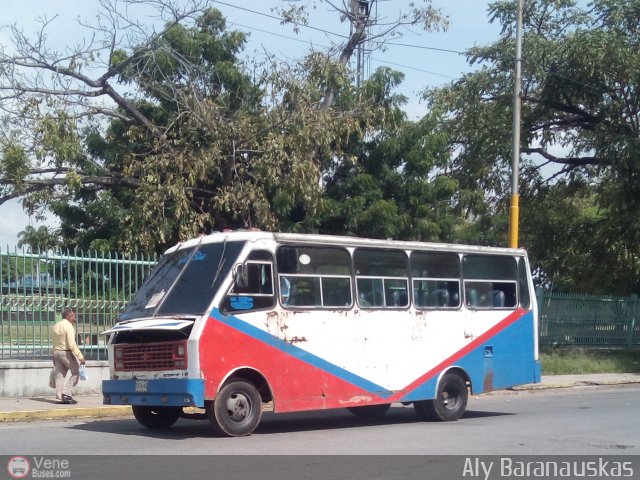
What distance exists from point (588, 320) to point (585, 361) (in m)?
3.89

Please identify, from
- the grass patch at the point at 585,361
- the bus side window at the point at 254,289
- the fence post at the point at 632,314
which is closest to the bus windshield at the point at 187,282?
the bus side window at the point at 254,289

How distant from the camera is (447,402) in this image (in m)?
14.4

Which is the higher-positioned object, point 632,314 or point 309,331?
point 309,331

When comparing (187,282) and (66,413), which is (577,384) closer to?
(66,413)

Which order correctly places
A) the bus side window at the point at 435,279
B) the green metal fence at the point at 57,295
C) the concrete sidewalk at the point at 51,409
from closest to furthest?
1. the concrete sidewalk at the point at 51,409
2. the bus side window at the point at 435,279
3. the green metal fence at the point at 57,295

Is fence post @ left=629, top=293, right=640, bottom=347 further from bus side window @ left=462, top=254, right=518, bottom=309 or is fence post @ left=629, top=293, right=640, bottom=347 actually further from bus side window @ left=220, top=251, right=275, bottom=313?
bus side window @ left=220, top=251, right=275, bottom=313

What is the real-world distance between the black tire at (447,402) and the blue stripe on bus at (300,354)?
109 centimetres

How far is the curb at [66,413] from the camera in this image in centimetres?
1370

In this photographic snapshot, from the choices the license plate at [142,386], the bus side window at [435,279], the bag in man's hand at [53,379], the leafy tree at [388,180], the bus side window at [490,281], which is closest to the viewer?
the license plate at [142,386]

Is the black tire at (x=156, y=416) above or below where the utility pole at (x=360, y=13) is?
below
